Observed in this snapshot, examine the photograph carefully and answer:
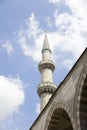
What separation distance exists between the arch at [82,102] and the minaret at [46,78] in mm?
15569

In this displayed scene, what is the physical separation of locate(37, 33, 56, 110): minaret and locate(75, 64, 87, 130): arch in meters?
15.6

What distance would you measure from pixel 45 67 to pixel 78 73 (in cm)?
1711

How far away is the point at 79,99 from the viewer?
39.5ft

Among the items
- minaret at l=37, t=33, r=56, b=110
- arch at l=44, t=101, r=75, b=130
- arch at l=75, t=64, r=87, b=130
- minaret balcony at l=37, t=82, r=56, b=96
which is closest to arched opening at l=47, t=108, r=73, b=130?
arch at l=44, t=101, r=75, b=130

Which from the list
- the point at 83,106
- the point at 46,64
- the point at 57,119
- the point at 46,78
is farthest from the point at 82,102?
the point at 46,64

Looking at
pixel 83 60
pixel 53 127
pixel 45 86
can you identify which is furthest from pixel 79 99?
pixel 45 86

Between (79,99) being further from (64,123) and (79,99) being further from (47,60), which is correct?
(47,60)

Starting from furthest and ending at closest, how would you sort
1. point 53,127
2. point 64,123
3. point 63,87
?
point 64,123, point 53,127, point 63,87

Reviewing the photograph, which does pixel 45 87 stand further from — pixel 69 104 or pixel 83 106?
pixel 83 106

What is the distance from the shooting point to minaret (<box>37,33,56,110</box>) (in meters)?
28.3

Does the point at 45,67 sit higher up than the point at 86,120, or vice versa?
the point at 45,67

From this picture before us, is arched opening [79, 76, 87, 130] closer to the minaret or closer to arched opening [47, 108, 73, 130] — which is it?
arched opening [47, 108, 73, 130]

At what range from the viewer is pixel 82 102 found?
39.5 ft

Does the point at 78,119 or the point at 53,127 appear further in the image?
the point at 53,127
